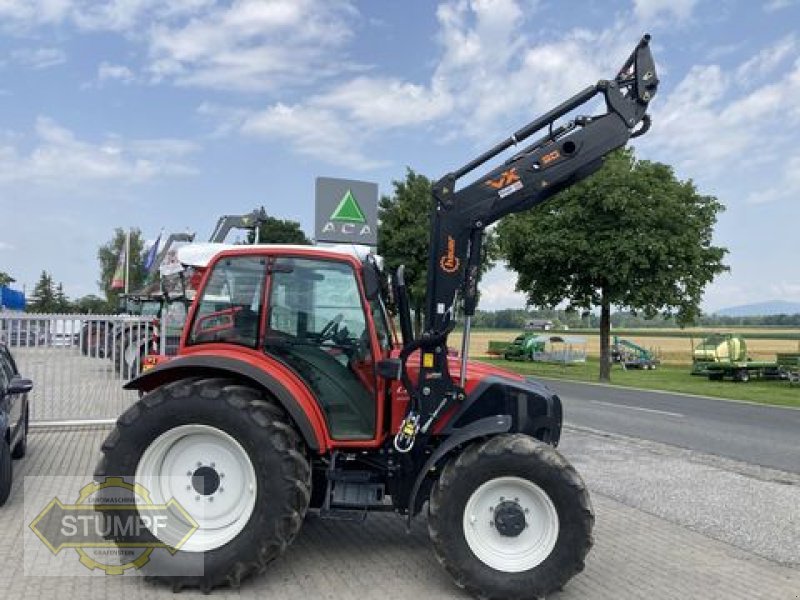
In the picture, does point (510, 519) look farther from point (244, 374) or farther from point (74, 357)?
point (74, 357)

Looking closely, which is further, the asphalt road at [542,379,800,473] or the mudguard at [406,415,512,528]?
the asphalt road at [542,379,800,473]

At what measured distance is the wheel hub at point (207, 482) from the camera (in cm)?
489

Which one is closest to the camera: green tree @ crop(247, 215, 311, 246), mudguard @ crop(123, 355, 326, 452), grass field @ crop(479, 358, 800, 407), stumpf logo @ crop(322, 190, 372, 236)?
mudguard @ crop(123, 355, 326, 452)

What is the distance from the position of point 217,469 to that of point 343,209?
6.28m

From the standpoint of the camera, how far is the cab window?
514cm

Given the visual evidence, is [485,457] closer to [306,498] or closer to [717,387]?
[306,498]

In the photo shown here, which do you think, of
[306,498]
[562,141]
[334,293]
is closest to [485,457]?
[306,498]

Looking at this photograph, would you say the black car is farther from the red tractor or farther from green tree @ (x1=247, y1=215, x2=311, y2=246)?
green tree @ (x1=247, y1=215, x2=311, y2=246)

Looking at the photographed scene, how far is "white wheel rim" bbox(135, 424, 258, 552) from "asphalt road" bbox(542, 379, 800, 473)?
760 centimetres

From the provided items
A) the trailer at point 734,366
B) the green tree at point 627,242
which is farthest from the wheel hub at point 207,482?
the trailer at point 734,366

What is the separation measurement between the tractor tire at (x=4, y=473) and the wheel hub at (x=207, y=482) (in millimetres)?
2460

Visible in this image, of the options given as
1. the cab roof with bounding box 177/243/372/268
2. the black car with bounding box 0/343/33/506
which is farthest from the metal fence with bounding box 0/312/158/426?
the cab roof with bounding box 177/243/372/268

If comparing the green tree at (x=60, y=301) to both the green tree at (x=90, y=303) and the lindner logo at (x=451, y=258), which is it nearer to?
the green tree at (x=90, y=303)

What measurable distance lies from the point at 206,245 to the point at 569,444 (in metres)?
7.18
